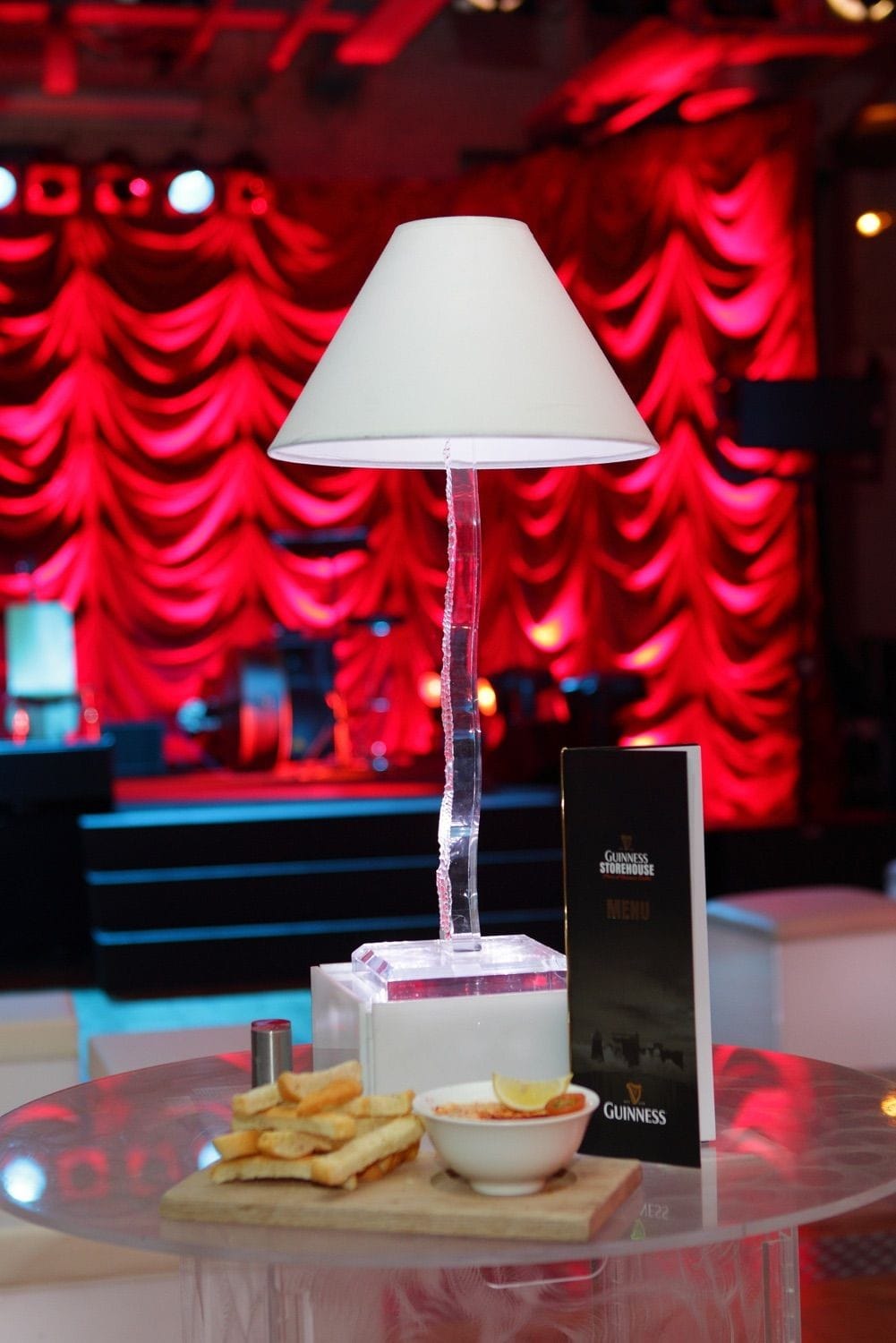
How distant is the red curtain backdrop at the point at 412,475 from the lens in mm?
7957

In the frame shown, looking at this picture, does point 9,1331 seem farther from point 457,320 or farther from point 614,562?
point 614,562

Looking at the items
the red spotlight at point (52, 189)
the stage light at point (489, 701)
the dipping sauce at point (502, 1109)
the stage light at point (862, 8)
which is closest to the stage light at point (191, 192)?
the red spotlight at point (52, 189)

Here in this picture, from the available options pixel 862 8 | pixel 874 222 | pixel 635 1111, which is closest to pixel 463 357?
pixel 635 1111

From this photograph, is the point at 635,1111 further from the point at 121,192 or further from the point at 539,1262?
the point at 121,192

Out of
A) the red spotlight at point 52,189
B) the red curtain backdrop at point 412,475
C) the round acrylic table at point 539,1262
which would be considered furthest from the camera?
the red spotlight at point 52,189

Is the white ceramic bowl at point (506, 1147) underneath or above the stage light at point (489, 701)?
underneath

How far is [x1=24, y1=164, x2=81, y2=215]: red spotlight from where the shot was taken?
26.8ft

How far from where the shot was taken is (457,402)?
1.38 metres

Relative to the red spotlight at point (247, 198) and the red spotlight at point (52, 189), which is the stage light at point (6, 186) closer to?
the red spotlight at point (52, 189)

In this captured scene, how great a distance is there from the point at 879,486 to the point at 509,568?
1.78 m

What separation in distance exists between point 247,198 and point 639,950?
7.55m

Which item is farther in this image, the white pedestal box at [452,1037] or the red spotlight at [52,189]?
the red spotlight at [52,189]

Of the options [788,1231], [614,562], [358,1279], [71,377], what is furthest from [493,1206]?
[71,377]

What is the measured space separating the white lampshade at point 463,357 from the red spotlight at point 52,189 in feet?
23.4
